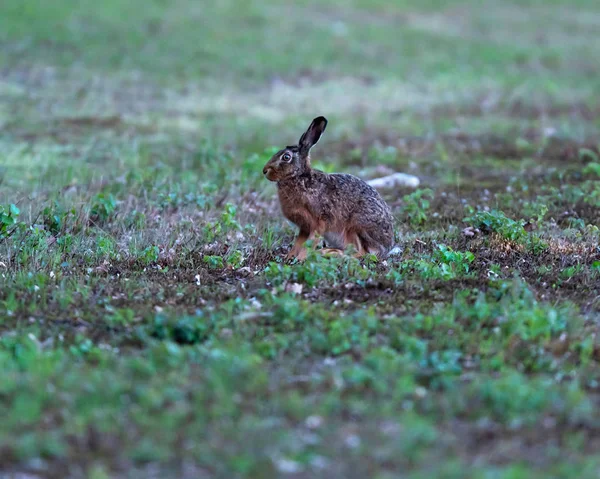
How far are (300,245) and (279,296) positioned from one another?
1637 mm

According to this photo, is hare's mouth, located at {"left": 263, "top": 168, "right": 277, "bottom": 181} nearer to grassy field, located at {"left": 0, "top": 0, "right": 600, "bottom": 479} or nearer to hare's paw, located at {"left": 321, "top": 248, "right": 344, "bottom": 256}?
grassy field, located at {"left": 0, "top": 0, "right": 600, "bottom": 479}

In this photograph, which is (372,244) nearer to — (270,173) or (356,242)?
(356,242)

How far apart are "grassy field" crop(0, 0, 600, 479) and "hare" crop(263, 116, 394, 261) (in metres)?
0.43

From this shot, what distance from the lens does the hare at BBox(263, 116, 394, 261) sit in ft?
29.0

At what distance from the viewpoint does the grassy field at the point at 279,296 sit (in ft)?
16.2

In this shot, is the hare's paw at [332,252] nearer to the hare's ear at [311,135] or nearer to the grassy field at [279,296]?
the grassy field at [279,296]

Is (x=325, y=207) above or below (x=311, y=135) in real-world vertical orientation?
below

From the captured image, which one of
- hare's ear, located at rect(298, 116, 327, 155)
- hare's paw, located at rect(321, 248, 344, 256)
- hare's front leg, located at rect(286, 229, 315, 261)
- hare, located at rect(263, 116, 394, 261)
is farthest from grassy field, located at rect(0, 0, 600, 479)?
hare's ear, located at rect(298, 116, 327, 155)

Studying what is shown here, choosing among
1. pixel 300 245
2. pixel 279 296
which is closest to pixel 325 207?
pixel 300 245

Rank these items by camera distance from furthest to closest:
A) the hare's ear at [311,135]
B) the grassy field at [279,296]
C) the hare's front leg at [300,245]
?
the hare's ear at [311,135], the hare's front leg at [300,245], the grassy field at [279,296]

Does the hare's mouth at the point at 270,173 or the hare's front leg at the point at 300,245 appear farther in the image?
the hare's mouth at the point at 270,173

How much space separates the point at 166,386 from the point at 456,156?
9.99 metres

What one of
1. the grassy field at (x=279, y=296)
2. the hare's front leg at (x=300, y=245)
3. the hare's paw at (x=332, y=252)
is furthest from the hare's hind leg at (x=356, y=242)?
the grassy field at (x=279, y=296)

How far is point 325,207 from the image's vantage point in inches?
349
